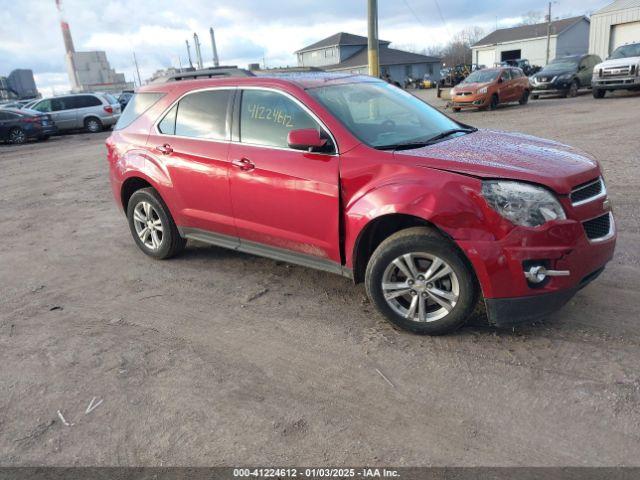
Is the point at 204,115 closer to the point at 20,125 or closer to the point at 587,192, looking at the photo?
the point at 587,192

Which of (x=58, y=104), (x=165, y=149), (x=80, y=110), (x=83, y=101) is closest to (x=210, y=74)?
(x=165, y=149)

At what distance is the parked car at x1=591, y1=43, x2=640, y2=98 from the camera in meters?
19.6

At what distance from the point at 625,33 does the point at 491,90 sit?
1644 cm

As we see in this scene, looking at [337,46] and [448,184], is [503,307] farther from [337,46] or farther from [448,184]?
[337,46]

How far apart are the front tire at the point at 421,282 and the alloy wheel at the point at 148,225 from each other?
2.77 metres

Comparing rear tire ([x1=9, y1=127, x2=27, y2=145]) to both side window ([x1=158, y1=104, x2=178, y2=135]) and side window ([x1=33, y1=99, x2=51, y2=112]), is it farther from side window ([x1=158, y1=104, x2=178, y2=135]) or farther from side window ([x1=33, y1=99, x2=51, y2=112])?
side window ([x1=158, y1=104, x2=178, y2=135])

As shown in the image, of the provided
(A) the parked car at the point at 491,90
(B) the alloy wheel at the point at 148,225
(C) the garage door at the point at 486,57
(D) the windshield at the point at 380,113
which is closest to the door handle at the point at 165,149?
(B) the alloy wheel at the point at 148,225

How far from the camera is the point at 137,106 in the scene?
221 inches

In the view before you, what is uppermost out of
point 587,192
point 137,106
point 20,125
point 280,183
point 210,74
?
point 210,74

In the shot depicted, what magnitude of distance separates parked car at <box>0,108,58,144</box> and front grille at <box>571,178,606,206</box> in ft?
72.6

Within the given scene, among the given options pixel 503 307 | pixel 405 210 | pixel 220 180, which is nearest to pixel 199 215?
pixel 220 180

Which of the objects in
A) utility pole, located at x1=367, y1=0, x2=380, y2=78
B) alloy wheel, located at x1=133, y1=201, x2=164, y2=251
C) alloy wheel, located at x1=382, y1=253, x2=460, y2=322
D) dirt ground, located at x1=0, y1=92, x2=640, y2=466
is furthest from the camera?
utility pole, located at x1=367, y1=0, x2=380, y2=78

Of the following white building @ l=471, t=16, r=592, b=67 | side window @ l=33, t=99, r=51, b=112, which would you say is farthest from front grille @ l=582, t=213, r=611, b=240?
white building @ l=471, t=16, r=592, b=67

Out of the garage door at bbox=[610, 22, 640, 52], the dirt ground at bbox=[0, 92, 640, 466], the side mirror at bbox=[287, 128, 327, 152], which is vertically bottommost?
the dirt ground at bbox=[0, 92, 640, 466]
